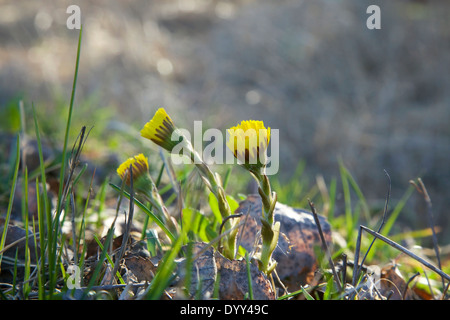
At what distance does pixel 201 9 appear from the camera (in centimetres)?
519

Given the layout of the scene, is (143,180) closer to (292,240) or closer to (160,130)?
(160,130)

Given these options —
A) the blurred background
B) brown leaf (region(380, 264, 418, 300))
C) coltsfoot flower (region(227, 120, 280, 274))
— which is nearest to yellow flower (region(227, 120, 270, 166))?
coltsfoot flower (region(227, 120, 280, 274))

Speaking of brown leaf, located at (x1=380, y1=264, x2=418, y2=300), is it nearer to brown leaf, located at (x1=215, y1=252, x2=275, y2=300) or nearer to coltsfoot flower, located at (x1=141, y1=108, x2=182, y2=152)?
brown leaf, located at (x1=215, y1=252, x2=275, y2=300)

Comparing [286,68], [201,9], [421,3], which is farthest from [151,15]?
[421,3]

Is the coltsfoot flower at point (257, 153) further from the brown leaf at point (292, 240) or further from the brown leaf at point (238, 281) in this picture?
the brown leaf at point (292, 240)

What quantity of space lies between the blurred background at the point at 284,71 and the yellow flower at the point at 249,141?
2.33 metres

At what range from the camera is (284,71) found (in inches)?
170

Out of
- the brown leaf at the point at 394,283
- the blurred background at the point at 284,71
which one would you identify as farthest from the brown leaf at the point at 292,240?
the blurred background at the point at 284,71

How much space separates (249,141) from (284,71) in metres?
3.88

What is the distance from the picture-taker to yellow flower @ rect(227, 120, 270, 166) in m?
0.57

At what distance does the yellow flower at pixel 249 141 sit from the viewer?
0.57 m

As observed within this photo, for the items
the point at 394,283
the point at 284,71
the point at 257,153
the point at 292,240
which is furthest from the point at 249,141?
the point at 284,71

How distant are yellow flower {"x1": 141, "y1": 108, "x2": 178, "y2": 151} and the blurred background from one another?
2.26m

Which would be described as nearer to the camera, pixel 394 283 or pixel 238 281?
pixel 238 281
